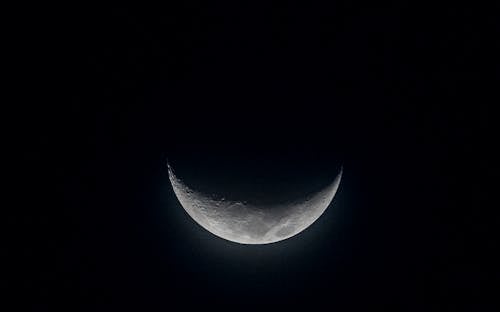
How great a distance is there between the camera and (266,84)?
365cm

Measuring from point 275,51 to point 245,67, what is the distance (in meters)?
0.27

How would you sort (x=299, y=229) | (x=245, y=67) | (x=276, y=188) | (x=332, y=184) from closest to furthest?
(x=245, y=67) → (x=276, y=188) → (x=332, y=184) → (x=299, y=229)

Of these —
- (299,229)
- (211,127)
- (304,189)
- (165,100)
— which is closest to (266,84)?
(211,127)

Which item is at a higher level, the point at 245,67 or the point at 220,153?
the point at 245,67

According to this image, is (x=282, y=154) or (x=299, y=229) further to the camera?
(x=299, y=229)

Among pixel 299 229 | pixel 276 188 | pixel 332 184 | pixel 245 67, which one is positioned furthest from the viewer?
pixel 299 229

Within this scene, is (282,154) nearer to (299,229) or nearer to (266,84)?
(266,84)

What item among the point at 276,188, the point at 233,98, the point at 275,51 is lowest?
the point at 276,188

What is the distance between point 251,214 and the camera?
4.36m

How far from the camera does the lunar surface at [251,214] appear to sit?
435cm

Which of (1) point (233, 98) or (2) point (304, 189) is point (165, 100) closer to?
(1) point (233, 98)

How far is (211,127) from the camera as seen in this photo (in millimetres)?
3828

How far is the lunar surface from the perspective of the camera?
4.35m

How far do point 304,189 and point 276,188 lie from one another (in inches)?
14.2
